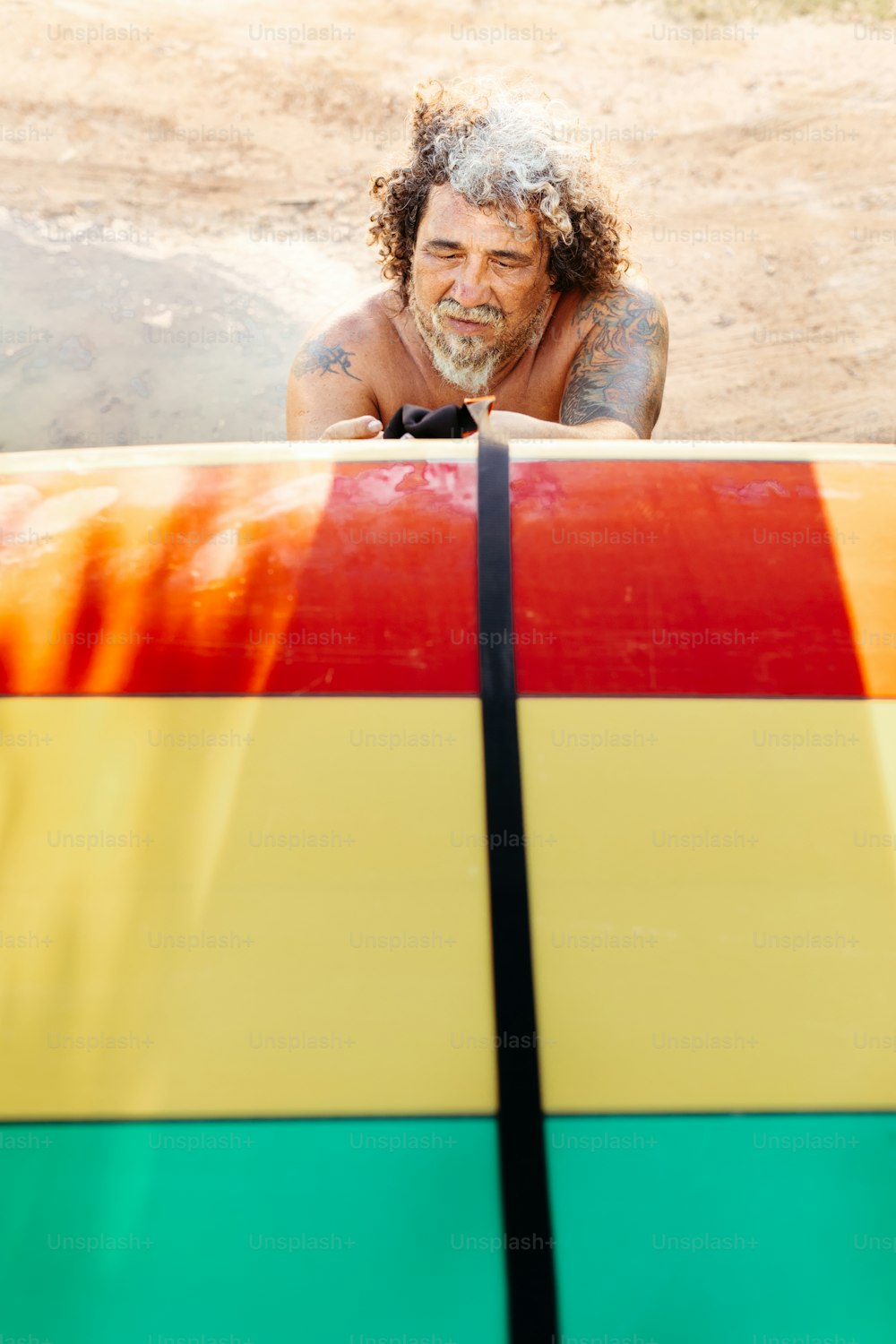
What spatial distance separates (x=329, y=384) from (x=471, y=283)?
422mm

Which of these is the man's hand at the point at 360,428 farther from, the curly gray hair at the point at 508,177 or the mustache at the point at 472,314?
the curly gray hair at the point at 508,177

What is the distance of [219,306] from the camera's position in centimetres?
417

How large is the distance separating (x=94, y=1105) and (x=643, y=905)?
64 cm

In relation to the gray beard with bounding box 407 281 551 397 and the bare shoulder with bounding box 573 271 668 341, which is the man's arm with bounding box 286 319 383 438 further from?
the bare shoulder with bounding box 573 271 668 341

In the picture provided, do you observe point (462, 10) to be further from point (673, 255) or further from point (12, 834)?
point (12, 834)

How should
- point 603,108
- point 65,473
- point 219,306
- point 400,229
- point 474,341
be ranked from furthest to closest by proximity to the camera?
point 603,108, point 219,306, point 400,229, point 474,341, point 65,473

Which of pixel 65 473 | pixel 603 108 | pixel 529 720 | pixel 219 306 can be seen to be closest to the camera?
pixel 529 720

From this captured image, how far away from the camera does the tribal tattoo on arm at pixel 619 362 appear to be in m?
2.53

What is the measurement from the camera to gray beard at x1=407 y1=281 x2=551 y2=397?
2.64 meters

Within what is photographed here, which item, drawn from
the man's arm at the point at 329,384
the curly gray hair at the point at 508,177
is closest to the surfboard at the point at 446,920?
the man's arm at the point at 329,384

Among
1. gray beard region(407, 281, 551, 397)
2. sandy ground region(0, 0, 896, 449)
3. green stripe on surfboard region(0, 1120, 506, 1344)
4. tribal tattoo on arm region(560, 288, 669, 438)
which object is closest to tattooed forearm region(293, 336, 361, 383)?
gray beard region(407, 281, 551, 397)

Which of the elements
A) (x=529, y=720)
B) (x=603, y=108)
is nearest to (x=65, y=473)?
(x=529, y=720)

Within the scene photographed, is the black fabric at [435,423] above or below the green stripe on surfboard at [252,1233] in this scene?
above

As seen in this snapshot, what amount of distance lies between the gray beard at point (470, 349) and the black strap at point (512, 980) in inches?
49.9
